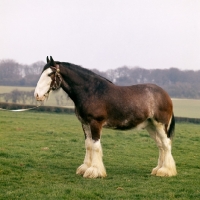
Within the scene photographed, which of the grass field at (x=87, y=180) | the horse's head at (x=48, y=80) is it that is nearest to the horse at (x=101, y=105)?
the horse's head at (x=48, y=80)

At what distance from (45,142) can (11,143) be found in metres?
1.47

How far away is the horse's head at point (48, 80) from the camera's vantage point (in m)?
8.15

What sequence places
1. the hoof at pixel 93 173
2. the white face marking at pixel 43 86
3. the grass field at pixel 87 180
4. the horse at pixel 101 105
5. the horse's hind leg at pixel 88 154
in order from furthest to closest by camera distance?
the horse's hind leg at pixel 88 154 → the horse at pixel 101 105 → the hoof at pixel 93 173 → the white face marking at pixel 43 86 → the grass field at pixel 87 180

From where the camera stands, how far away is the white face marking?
8.12 m

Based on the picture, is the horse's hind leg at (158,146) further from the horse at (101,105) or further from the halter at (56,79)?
the halter at (56,79)

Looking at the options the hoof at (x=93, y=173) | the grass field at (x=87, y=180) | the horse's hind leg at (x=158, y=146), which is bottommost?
the grass field at (x=87, y=180)

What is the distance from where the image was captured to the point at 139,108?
8.77m

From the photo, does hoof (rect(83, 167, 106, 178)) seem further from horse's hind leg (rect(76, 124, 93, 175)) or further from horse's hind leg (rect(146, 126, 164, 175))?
horse's hind leg (rect(146, 126, 164, 175))

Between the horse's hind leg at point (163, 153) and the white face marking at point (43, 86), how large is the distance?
2883mm

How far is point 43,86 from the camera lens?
821 centimetres

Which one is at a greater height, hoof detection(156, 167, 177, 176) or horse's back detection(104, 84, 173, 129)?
horse's back detection(104, 84, 173, 129)

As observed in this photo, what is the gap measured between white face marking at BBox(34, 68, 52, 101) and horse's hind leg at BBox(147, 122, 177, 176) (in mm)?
2883

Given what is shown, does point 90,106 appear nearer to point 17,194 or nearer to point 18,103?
point 17,194

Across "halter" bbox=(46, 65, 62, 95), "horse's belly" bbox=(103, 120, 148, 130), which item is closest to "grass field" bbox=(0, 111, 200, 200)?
"horse's belly" bbox=(103, 120, 148, 130)
